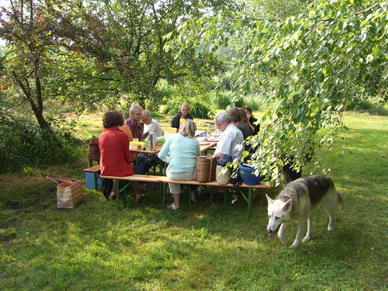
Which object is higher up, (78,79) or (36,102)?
(78,79)

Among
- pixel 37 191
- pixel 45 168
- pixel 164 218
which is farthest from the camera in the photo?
pixel 45 168

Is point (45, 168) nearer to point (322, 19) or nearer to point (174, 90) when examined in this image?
point (174, 90)

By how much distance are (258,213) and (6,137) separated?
5147mm

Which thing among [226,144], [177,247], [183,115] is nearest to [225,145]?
[226,144]

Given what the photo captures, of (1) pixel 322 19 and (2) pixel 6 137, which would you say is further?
(2) pixel 6 137

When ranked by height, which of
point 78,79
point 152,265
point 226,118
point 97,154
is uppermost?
point 78,79

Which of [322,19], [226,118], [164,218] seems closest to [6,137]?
[164,218]

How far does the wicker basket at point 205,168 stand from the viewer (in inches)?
206

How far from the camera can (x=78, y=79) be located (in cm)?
872

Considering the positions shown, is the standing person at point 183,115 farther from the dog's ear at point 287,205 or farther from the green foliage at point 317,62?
the green foliage at point 317,62

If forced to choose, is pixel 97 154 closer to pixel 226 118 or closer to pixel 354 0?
pixel 226 118

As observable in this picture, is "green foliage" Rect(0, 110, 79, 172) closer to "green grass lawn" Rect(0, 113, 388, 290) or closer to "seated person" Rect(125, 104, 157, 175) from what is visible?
"green grass lawn" Rect(0, 113, 388, 290)

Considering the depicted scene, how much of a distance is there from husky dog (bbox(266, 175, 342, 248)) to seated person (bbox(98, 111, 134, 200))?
2576mm

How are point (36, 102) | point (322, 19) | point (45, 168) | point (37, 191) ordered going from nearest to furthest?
point (322, 19) < point (37, 191) < point (45, 168) < point (36, 102)
